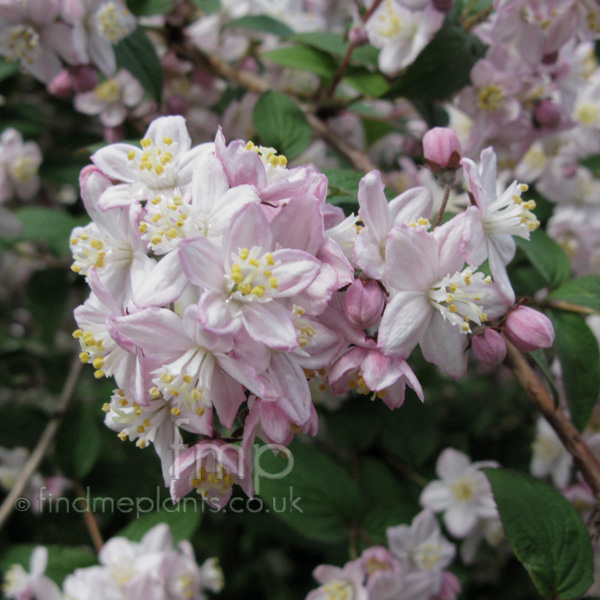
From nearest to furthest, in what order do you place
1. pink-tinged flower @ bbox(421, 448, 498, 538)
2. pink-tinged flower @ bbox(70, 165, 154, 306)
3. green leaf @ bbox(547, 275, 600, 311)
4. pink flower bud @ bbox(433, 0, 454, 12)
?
1. pink-tinged flower @ bbox(70, 165, 154, 306)
2. green leaf @ bbox(547, 275, 600, 311)
3. pink flower bud @ bbox(433, 0, 454, 12)
4. pink-tinged flower @ bbox(421, 448, 498, 538)

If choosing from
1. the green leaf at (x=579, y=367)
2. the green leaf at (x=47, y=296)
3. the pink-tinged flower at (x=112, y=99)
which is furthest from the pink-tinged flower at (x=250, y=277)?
the green leaf at (x=47, y=296)

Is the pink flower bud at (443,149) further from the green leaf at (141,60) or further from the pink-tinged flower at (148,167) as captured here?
the green leaf at (141,60)

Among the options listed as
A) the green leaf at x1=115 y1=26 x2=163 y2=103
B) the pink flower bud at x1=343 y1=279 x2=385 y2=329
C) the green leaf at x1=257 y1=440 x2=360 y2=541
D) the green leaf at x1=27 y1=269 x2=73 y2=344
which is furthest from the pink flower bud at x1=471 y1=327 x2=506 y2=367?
the green leaf at x1=27 y1=269 x2=73 y2=344

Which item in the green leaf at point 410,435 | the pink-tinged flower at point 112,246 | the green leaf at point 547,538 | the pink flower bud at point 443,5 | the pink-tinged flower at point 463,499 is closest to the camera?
the pink-tinged flower at point 112,246

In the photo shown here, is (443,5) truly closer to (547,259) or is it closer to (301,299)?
(547,259)

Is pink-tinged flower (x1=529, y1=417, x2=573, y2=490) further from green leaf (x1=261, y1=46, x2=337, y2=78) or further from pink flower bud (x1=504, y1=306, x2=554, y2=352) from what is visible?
green leaf (x1=261, y1=46, x2=337, y2=78)

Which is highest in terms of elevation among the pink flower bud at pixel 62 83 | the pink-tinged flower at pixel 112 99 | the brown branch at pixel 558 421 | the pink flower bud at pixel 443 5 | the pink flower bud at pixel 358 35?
the pink flower bud at pixel 443 5
